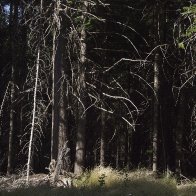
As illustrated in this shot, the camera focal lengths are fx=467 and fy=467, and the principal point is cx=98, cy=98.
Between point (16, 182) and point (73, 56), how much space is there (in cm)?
565

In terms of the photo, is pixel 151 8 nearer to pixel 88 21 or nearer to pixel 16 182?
pixel 88 21

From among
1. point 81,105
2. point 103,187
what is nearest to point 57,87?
point 81,105

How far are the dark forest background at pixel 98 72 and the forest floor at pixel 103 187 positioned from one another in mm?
1302

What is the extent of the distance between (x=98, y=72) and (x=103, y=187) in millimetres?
5342

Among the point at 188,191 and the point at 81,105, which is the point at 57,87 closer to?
the point at 81,105

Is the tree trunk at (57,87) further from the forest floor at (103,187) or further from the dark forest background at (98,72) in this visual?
the forest floor at (103,187)

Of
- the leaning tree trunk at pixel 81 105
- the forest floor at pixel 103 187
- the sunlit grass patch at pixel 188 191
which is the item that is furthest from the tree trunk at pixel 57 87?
the sunlit grass patch at pixel 188 191

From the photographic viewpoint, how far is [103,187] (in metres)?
12.7

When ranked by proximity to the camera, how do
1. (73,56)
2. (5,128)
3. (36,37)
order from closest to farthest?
1. (36,37)
2. (73,56)
3. (5,128)

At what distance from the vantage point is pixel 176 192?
483 inches

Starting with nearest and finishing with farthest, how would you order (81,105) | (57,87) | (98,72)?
(57,87), (98,72), (81,105)

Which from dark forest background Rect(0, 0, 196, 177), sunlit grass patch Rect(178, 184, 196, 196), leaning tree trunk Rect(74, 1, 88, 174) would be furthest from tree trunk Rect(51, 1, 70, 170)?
sunlit grass patch Rect(178, 184, 196, 196)

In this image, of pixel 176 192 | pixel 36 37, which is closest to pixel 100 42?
pixel 36 37

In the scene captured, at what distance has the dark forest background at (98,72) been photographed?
1515 cm
